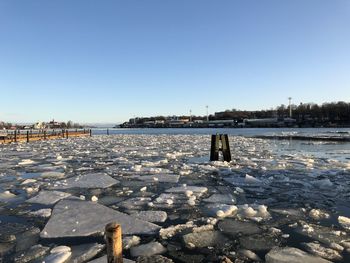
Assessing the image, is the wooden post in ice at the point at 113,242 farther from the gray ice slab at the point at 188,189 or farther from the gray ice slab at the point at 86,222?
the gray ice slab at the point at 188,189

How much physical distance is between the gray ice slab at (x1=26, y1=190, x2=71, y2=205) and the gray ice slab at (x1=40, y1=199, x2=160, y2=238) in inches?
21.6

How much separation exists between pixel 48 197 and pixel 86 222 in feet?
7.93

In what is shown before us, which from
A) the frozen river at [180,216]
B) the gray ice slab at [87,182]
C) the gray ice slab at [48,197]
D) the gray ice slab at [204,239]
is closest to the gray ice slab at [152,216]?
the frozen river at [180,216]

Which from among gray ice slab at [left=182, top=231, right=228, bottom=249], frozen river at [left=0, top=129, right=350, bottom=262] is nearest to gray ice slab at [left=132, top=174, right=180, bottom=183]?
frozen river at [left=0, top=129, right=350, bottom=262]

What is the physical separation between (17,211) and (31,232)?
60.5 inches

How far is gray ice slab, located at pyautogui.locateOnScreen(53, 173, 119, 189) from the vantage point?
928 centimetres

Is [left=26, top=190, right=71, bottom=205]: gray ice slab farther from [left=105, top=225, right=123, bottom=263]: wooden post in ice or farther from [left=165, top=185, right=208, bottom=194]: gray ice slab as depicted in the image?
[left=105, top=225, right=123, bottom=263]: wooden post in ice

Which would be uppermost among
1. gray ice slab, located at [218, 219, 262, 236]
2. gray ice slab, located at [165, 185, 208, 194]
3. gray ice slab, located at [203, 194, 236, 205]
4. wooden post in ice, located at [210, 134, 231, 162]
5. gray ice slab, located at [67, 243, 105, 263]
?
wooden post in ice, located at [210, 134, 231, 162]

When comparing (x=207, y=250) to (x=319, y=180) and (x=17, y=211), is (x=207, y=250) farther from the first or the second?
(x=319, y=180)

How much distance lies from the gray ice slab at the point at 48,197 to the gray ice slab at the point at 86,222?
0.55 metres

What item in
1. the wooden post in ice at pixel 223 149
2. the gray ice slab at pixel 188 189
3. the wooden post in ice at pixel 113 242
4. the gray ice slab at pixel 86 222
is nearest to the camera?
the wooden post in ice at pixel 113 242

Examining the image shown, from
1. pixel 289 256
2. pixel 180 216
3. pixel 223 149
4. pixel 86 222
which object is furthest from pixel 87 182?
pixel 223 149

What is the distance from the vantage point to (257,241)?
507 centimetres

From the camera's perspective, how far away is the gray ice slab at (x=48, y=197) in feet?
24.5
